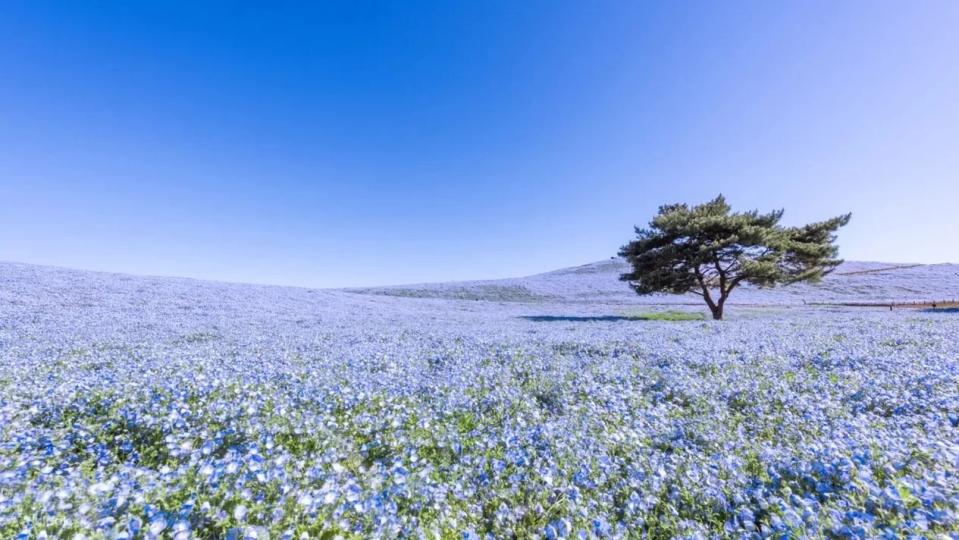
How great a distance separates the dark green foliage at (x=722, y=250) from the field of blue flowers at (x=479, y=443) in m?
15.9

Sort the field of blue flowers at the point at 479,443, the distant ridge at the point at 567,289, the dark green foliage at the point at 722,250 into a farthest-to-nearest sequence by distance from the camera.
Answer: the distant ridge at the point at 567,289 < the dark green foliage at the point at 722,250 < the field of blue flowers at the point at 479,443

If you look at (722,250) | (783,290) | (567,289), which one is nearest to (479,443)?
(722,250)

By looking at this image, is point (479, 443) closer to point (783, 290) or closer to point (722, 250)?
point (722, 250)

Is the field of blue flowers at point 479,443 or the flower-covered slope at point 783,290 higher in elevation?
the flower-covered slope at point 783,290

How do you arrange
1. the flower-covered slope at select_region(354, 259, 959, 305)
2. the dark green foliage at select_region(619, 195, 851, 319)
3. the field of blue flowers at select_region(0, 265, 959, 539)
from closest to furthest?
the field of blue flowers at select_region(0, 265, 959, 539) → the dark green foliage at select_region(619, 195, 851, 319) → the flower-covered slope at select_region(354, 259, 959, 305)

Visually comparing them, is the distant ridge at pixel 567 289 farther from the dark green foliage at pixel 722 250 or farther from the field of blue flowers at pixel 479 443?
the field of blue flowers at pixel 479 443

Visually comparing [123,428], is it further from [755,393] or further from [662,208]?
[662,208]

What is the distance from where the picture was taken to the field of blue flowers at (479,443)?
9.70ft

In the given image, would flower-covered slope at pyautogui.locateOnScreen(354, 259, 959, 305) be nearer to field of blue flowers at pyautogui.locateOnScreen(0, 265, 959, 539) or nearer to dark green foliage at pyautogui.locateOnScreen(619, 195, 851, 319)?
dark green foliage at pyautogui.locateOnScreen(619, 195, 851, 319)

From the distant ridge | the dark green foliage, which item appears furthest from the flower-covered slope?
the dark green foliage

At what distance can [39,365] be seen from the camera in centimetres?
767

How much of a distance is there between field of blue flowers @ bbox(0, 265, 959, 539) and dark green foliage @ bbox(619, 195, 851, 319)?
626 inches

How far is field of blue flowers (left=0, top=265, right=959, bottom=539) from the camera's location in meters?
2.96

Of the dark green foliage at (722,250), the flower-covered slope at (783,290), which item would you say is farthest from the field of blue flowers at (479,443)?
the flower-covered slope at (783,290)
